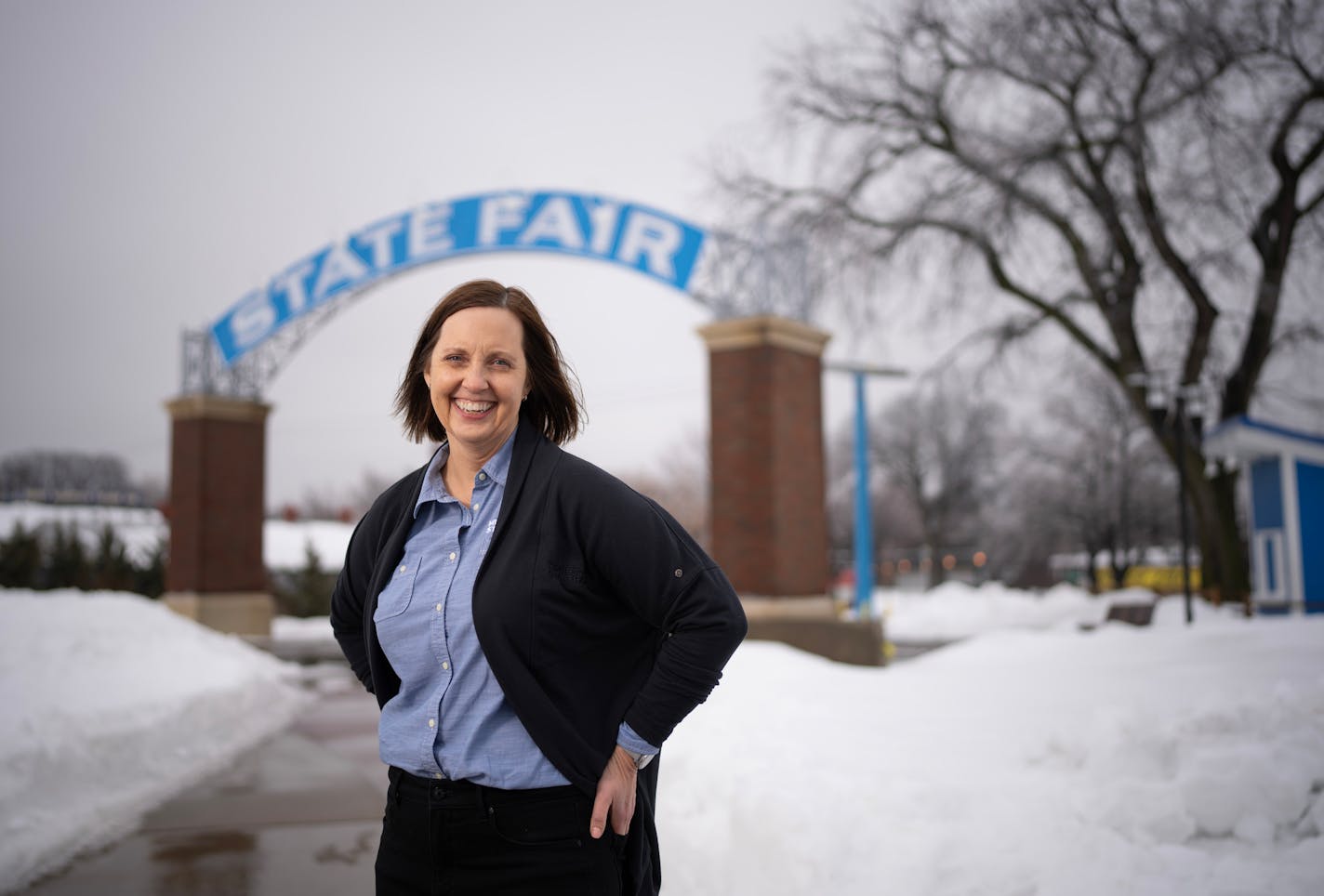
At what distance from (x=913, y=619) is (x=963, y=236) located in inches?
464

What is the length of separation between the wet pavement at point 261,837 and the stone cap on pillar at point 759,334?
7.52 metres

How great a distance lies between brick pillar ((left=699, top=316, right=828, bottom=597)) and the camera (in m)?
14.5

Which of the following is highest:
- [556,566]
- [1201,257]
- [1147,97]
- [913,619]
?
[1147,97]

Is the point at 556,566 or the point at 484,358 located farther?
the point at 484,358

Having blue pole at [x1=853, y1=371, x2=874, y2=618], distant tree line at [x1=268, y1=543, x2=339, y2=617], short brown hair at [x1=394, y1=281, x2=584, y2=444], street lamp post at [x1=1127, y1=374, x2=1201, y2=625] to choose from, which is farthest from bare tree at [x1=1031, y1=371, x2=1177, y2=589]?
short brown hair at [x1=394, y1=281, x2=584, y2=444]

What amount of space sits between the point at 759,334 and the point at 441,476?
1246 cm

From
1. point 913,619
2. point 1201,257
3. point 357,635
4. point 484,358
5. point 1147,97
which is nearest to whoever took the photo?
point 484,358

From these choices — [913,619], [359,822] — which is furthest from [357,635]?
[913,619]

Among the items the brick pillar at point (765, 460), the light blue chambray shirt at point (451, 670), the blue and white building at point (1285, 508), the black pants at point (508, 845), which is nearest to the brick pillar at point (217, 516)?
the brick pillar at point (765, 460)

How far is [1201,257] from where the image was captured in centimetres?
1941

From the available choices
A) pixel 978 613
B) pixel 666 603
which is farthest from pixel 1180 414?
pixel 666 603

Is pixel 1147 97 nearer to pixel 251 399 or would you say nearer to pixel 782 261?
pixel 782 261

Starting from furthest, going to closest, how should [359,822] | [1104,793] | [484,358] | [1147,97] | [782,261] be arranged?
1. [1147,97]
2. [782,261]
3. [359,822]
4. [1104,793]
5. [484,358]

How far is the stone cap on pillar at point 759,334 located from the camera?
48.7 ft
